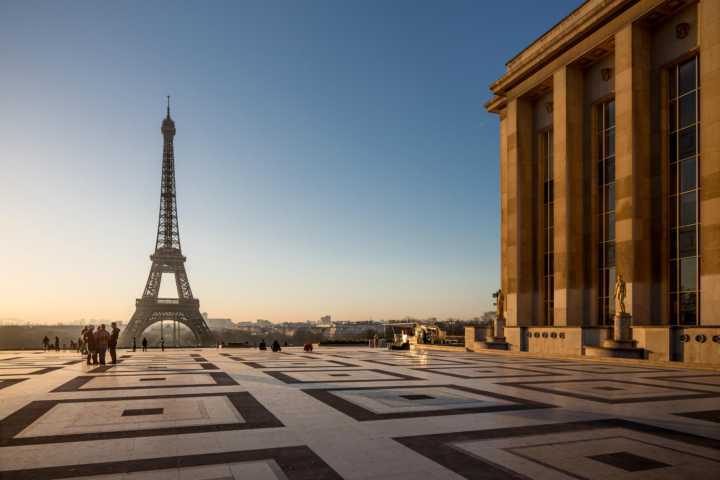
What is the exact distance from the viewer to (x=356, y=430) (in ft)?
29.8

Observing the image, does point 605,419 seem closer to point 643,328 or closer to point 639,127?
point 643,328

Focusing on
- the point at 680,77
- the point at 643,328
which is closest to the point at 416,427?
the point at 643,328

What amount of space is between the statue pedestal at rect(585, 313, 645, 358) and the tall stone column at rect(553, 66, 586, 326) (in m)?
8.29

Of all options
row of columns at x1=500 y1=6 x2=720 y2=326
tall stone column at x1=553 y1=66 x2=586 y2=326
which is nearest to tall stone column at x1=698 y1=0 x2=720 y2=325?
row of columns at x1=500 y1=6 x2=720 y2=326

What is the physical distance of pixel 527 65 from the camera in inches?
1734

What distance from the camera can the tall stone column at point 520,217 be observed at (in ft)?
147

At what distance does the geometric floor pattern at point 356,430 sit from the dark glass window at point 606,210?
2212cm

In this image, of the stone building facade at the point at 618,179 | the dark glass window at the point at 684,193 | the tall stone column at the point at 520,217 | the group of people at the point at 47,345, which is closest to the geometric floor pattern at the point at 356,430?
the stone building facade at the point at 618,179

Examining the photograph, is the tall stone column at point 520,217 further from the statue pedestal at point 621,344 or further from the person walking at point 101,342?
the person walking at point 101,342

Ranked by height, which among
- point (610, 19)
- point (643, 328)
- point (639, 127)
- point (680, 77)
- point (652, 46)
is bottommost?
point (643, 328)

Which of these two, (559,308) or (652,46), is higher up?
(652,46)

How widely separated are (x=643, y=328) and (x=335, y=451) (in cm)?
2603

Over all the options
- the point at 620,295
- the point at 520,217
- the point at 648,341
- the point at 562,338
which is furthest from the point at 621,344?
the point at 520,217

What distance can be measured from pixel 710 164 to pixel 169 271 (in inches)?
3609
